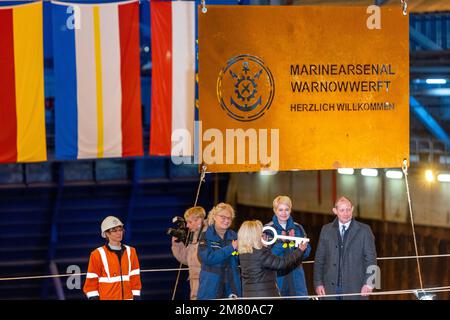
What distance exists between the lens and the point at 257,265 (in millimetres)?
9641

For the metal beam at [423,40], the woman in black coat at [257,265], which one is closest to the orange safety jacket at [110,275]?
the woman in black coat at [257,265]

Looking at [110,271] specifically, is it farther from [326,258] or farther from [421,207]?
[421,207]

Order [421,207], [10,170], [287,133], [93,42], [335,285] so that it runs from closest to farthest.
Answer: [335,285], [287,133], [93,42], [421,207], [10,170]

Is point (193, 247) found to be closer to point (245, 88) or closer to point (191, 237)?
point (191, 237)

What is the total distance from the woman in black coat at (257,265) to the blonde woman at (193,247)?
3.49 ft

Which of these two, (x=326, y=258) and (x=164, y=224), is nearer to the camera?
(x=326, y=258)

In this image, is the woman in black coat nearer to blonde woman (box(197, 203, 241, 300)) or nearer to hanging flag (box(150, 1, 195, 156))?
blonde woman (box(197, 203, 241, 300))

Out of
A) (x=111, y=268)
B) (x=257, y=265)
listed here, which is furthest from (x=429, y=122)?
(x=111, y=268)

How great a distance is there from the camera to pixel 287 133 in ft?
37.7

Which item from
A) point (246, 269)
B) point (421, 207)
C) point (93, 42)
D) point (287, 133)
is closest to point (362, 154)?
point (287, 133)

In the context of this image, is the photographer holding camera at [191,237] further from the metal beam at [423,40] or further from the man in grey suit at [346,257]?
the metal beam at [423,40]

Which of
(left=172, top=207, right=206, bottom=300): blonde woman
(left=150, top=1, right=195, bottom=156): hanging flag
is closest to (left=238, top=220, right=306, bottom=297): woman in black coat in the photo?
(left=172, top=207, right=206, bottom=300): blonde woman

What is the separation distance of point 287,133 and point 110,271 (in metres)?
2.68

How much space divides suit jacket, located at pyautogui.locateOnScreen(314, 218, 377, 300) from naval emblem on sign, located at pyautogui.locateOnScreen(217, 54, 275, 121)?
62.2 inches
